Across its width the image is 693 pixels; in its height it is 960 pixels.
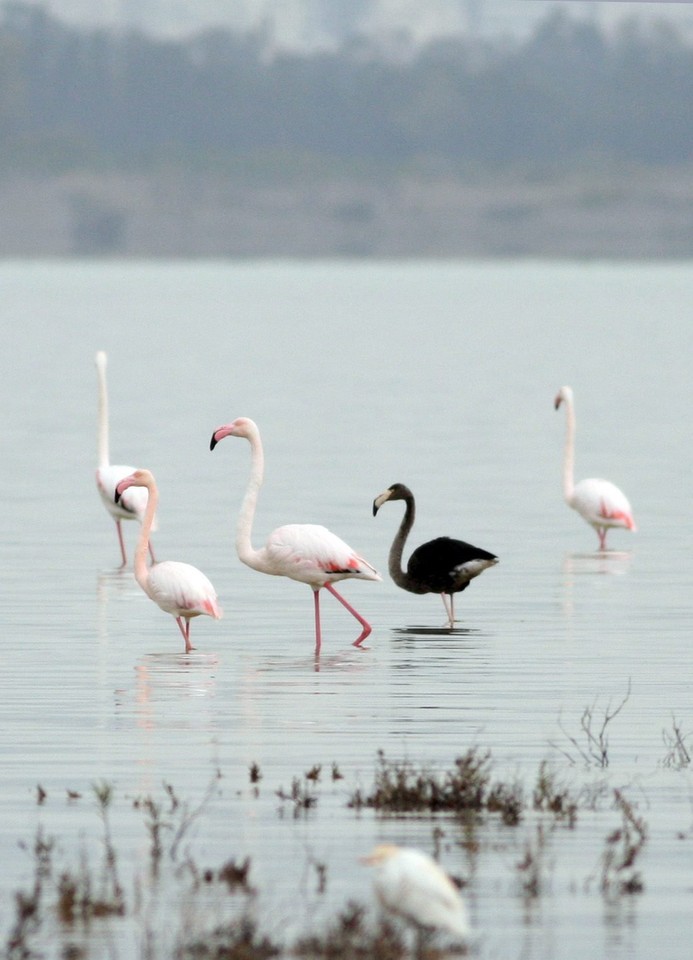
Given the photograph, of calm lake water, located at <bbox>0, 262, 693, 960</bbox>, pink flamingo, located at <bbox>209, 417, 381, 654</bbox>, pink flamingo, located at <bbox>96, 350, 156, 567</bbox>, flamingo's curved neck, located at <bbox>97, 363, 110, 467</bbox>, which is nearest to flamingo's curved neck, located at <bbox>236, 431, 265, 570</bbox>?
pink flamingo, located at <bbox>209, 417, 381, 654</bbox>

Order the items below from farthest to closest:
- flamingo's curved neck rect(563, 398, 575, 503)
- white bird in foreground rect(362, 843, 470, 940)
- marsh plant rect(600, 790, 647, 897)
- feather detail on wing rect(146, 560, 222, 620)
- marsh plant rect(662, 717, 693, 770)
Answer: flamingo's curved neck rect(563, 398, 575, 503), feather detail on wing rect(146, 560, 222, 620), marsh plant rect(662, 717, 693, 770), marsh plant rect(600, 790, 647, 897), white bird in foreground rect(362, 843, 470, 940)

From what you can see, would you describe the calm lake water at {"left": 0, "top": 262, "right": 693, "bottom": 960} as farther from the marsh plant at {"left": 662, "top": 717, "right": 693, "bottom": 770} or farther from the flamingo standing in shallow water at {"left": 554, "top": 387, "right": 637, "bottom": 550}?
the flamingo standing in shallow water at {"left": 554, "top": 387, "right": 637, "bottom": 550}

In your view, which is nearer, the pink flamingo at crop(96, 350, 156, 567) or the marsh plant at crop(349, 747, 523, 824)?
the marsh plant at crop(349, 747, 523, 824)

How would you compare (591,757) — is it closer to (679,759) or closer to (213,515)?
(679,759)

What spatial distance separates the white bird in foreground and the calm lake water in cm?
66

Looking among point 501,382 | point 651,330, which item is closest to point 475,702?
point 501,382

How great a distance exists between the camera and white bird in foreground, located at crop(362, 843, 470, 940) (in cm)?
770

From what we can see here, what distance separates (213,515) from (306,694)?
11.9 m

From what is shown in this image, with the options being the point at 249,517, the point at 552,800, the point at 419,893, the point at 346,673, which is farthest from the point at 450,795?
the point at 249,517

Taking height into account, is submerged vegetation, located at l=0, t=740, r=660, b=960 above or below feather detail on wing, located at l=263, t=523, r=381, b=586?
below

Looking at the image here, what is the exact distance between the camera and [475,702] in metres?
13.6

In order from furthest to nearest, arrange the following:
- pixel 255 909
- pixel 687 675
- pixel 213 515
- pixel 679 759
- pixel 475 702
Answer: pixel 213 515
pixel 687 675
pixel 475 702
pixel 679 759
pixel 255 909

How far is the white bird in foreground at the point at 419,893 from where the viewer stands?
770 cm

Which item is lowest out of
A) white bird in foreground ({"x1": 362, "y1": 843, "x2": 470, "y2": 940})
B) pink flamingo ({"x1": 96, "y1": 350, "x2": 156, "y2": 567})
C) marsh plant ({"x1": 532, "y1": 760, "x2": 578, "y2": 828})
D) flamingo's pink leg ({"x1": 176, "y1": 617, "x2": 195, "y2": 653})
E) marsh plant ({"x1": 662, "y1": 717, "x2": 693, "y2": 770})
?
white bird in foreground ({"x1": 362, "y1": 843, "x2": 470, "y2": 940})
